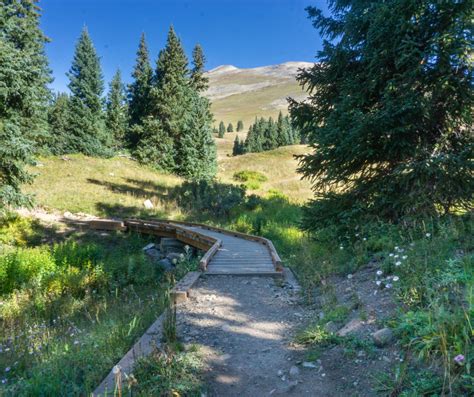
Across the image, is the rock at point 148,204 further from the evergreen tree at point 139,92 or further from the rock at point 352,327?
the rock at point 352,327

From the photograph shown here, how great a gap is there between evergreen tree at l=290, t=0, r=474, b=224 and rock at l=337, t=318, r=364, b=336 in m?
3.53

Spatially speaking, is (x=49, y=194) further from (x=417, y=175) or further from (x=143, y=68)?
(x=417, y=175)

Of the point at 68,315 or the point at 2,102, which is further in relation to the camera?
the point at 2,102

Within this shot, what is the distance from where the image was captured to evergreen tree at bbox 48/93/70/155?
35.6 meters

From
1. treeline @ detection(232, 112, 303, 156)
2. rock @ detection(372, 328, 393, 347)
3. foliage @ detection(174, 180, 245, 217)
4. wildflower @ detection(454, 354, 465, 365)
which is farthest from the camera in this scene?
treeline @ detection(232, 112, 303, 156)

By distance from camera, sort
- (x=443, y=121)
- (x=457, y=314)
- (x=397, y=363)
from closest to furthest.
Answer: (x=457, y=314)
(x=397, y=363)
(x=443, y=121)

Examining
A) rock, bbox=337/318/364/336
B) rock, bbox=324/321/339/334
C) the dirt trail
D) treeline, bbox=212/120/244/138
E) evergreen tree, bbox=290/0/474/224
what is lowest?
the dirt trail

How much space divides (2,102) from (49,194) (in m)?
12.6

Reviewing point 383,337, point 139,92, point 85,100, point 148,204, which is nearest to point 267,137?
point 139,92

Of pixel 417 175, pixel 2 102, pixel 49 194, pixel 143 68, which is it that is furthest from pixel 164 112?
pixel 417 175

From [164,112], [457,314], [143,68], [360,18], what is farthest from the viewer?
[143,68]

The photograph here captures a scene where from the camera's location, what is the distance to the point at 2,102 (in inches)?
464

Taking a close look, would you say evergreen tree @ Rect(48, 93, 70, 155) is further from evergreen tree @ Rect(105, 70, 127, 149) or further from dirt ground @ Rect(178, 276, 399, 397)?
dirt ground @ Rect(178, 276, 399, 397)

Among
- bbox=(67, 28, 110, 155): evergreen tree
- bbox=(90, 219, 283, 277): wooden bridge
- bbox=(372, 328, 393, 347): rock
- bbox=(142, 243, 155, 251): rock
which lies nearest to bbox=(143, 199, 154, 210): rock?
bbox=(90, 219, 283, 277): wooden bridge
